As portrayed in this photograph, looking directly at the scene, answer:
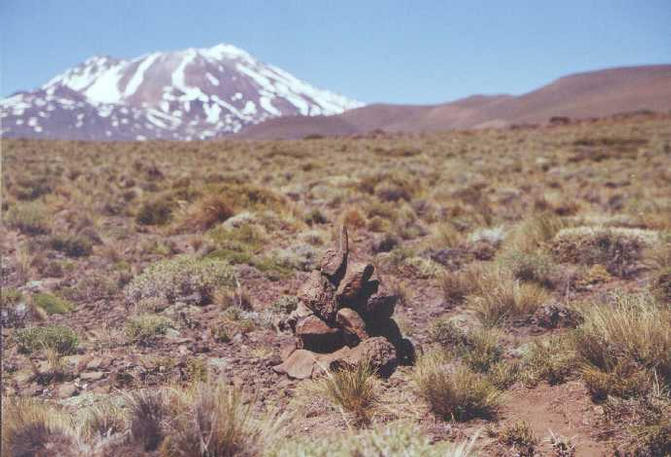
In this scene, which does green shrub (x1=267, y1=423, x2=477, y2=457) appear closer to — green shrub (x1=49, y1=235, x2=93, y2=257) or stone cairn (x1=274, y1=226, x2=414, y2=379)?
stone cairn (x1=274, y1=226, x2=414, y2=379)

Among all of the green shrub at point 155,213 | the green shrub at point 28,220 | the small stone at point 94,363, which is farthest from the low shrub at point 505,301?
the green shrub at point 28,220

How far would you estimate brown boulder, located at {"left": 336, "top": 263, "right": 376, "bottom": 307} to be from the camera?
12.2ft

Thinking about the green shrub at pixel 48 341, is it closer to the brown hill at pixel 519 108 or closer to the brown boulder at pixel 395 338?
the brown boulder at pixel 395 338

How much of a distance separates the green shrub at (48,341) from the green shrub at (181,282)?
42.7 inches

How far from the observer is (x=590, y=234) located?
6.30m

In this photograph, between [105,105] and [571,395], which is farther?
[105,105]

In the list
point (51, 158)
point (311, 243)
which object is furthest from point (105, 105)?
point (311, 243)

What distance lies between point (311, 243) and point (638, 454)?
576 cm

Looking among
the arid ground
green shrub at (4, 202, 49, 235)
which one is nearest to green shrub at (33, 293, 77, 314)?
the arid ground

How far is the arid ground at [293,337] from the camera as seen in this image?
2398mm

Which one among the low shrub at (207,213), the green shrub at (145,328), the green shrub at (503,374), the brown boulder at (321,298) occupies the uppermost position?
the low shrub at (207,213)

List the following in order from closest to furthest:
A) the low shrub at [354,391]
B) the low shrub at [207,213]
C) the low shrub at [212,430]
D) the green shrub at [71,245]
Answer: the low shrub at [212,430]
the low shrub at [354,391]
the green shrub at [71,245]
the low shrub at [207,213]

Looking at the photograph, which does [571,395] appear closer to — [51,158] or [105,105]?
[51,158]

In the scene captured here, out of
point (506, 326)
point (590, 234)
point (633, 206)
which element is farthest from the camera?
point (633, 206)
